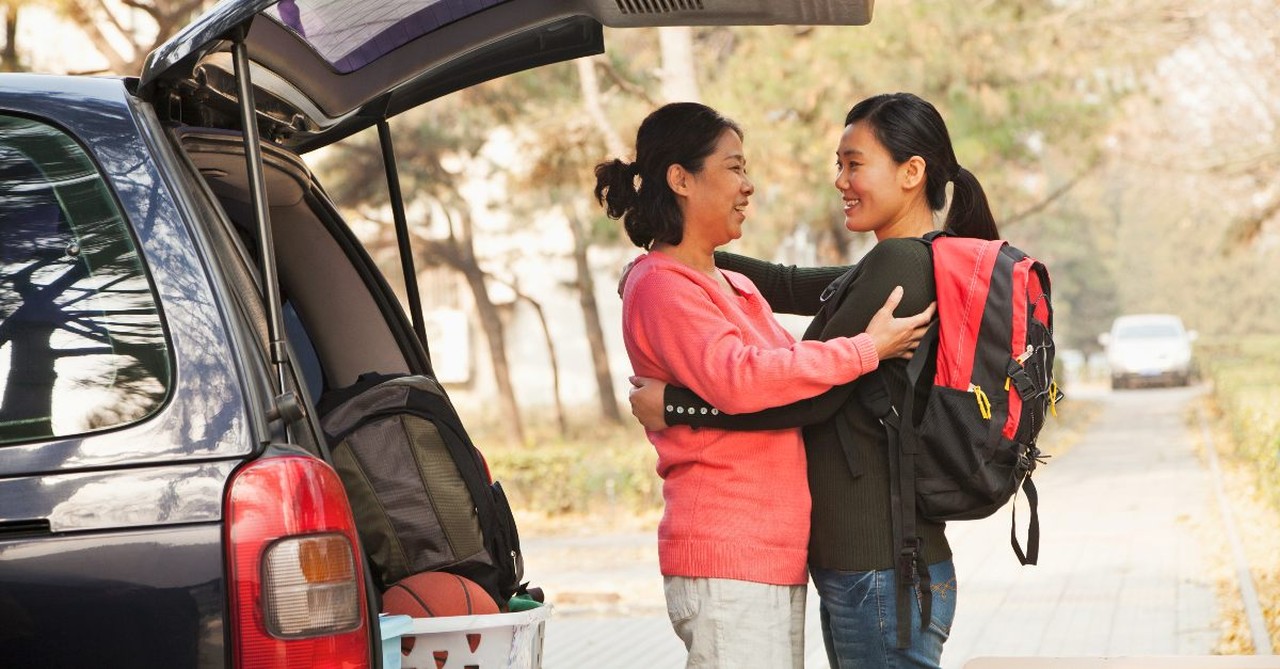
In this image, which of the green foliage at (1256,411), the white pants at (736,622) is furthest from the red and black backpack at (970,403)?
the green foliage at (1256,411)

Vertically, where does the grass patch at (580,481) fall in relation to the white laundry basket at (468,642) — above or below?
above

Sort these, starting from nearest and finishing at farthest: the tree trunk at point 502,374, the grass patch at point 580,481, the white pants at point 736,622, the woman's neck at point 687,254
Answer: the white pants at point 736,622, the woman's neck at point 687,254, the grass patch at point 580,481, the tree trunk at point 502,374

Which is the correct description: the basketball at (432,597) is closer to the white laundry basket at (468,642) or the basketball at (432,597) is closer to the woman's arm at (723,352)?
the white laundry basket at (468,642)

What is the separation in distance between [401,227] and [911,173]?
1635 millimetres

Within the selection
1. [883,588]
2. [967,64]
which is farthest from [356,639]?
[967,64]

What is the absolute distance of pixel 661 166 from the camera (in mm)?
3398

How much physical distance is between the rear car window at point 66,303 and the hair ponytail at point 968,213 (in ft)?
5.78

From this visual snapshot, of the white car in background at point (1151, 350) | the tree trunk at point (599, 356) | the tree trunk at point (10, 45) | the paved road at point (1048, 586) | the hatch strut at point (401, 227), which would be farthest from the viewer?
the white car in background at point (1151, 350)

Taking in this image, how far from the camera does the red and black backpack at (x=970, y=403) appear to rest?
3.10 m

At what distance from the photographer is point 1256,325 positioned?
66375mm

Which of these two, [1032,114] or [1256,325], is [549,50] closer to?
[1032,114]

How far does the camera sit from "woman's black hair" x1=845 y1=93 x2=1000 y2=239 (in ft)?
10.7

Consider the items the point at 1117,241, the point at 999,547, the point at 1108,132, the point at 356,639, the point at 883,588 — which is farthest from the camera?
the point at 1117,241

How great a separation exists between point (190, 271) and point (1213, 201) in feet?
87.7
